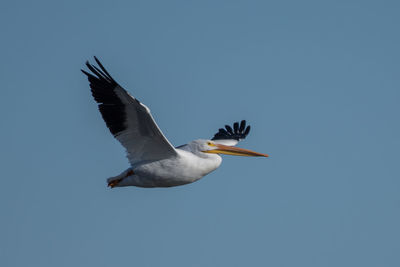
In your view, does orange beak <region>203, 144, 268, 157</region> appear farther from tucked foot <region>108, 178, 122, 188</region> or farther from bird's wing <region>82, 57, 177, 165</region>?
tucked foot <region>108, 178, 122, 188</region>

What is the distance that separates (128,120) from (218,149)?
2421 millimetres

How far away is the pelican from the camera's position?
11.9 metres

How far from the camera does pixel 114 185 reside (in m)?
13.1

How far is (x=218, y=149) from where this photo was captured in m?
13.8

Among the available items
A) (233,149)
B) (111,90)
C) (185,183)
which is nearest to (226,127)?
(233,149)

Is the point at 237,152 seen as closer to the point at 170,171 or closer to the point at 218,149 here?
the point at 218,149

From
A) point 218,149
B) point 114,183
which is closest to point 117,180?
point 114,183

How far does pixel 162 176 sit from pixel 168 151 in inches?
19.8

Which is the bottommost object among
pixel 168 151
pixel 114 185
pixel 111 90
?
pixel 114 185

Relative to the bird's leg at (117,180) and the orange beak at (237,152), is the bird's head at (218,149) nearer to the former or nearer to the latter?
the orange beak at (237,152)

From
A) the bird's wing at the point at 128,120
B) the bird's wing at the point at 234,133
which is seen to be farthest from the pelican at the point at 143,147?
the bird's wing at the point at 234,133

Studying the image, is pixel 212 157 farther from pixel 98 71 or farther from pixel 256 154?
pixel 98 71

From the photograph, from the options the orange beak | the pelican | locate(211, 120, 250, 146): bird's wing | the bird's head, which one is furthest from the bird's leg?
locate(211, 120, 250, 146): bird's wing

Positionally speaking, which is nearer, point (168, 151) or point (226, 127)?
point (168, 151)
